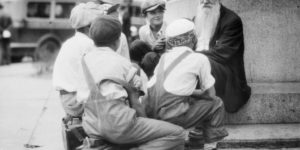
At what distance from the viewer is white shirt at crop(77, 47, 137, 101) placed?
4.00m

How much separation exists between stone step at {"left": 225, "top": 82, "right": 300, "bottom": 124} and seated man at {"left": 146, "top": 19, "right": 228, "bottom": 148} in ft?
4.18

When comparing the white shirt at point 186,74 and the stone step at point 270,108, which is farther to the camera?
the stone step at point 270,108

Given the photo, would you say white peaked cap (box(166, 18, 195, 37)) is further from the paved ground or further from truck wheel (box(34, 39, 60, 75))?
truck wheel (box(34, 39, 60, 75))

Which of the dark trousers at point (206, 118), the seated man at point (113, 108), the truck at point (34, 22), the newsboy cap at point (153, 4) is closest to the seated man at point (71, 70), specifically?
the seated man at point (113, 108)

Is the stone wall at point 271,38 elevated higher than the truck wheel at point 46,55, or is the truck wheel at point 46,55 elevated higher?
the stone wall at point 271,38

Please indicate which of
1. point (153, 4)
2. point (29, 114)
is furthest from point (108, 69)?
point (29, 114)

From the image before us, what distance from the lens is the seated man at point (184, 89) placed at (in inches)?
172

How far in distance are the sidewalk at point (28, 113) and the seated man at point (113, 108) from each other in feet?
6.49

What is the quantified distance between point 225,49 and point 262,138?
1026 millimetres

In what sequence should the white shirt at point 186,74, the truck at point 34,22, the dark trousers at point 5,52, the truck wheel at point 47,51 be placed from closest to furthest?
the white shirt at point 186,74 < the truck wheel at point 47,51 < the dark trousers at point 5,52 < the truck at point 34,22

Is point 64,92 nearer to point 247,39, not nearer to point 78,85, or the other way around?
point 78,85

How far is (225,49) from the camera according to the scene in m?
5.67

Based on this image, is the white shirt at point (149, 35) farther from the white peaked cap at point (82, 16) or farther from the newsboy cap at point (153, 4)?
the white peaked cap at point (82, 16)

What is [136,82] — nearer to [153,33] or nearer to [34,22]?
[153,33]
